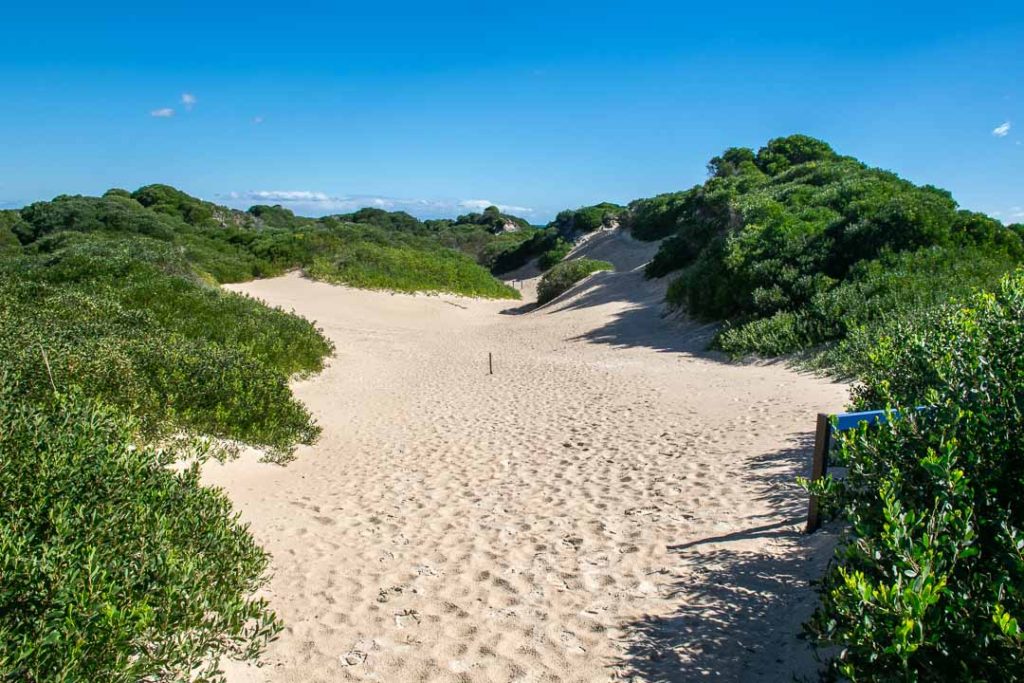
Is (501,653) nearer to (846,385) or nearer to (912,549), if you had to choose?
(912,549)

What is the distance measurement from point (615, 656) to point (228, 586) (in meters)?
2.45

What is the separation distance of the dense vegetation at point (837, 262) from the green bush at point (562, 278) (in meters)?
9.97

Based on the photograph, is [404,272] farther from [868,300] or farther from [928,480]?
[928,480]

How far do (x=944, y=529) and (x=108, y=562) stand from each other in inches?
156

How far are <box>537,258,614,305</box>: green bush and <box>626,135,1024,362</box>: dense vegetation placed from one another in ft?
32.7

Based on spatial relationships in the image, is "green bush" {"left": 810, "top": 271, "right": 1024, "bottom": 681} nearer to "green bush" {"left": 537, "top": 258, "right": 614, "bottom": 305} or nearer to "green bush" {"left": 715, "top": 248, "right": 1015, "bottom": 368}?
"green bush" {"left": 715, "top": 248, "right": 1015, "bottom": 368}

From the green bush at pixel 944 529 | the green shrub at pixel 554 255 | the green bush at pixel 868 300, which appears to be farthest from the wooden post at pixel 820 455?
the green shrub at pixel 554 255

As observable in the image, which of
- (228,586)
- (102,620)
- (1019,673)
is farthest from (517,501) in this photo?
(1019,673)

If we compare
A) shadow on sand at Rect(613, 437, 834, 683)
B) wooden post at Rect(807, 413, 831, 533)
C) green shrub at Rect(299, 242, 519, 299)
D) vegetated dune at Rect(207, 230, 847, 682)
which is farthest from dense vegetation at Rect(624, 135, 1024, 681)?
green shrub at Rect(299, 242, 519, 299)

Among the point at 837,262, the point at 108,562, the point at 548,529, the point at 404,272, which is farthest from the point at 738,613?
the point at 404,272

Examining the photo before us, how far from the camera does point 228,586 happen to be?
417cm

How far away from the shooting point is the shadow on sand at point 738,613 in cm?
377

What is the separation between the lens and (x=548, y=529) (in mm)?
6160

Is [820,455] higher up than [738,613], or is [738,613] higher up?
[820,455]
